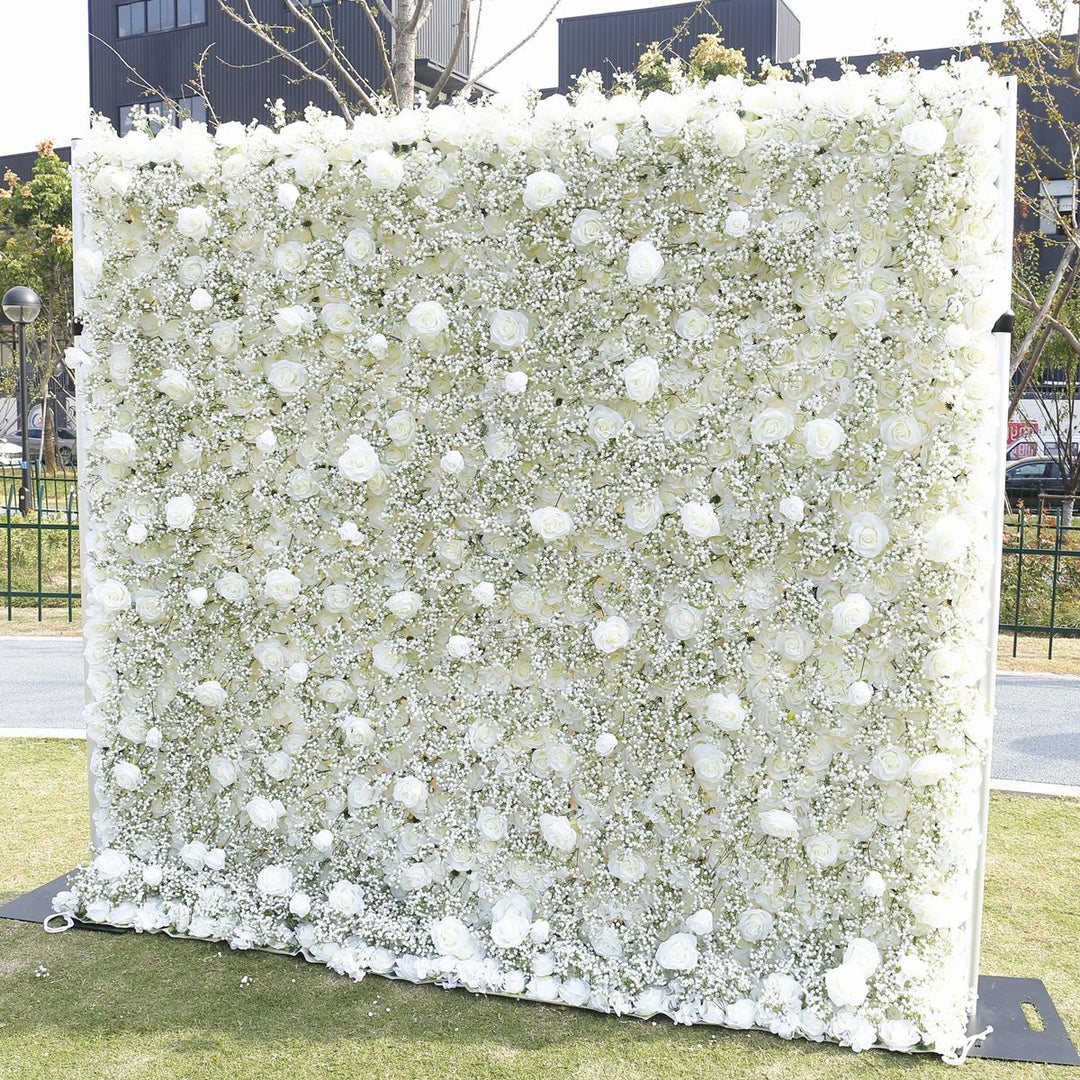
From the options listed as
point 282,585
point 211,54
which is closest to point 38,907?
point 282,585

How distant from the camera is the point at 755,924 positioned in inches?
136

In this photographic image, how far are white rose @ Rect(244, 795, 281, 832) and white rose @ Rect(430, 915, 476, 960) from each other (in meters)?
0.68

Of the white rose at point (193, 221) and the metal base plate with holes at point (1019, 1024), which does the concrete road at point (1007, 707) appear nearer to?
the metal base plate with holes at point (1019, 1024)

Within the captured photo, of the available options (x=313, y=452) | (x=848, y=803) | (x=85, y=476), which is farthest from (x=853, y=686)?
(x=85, y=476)

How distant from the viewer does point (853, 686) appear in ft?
10.7

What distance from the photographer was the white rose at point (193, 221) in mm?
3783

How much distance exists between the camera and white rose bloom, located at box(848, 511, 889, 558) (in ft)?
10.6

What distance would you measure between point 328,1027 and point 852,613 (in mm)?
2037

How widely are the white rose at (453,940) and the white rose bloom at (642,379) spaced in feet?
6.00

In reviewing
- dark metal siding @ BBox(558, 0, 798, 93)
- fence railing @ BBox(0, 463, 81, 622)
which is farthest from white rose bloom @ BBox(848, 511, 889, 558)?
dark metal siding @ BBox(558, 0, 798, 93)

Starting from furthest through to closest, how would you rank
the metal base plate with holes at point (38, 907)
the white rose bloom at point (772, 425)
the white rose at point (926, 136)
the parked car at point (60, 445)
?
the parked car at point (60, 445) < the metal base plate with holes at point (38, 907) < the white rose bloom at point (772, 425) < the white rose at point (926, 136)

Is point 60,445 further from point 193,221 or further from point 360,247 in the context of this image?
point 360,247

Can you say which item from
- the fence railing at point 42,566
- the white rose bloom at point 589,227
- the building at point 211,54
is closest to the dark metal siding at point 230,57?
the building at point 211,54

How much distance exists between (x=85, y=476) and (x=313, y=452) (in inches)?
38.8
